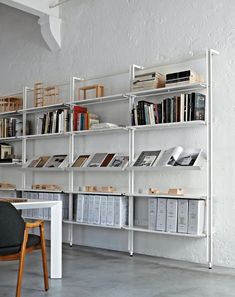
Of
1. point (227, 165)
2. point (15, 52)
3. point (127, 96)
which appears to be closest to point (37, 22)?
point (15, 52)

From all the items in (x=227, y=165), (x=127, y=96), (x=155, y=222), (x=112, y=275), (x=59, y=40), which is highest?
(x=59, y=40)

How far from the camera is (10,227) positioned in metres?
3.33

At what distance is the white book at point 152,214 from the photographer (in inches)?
193

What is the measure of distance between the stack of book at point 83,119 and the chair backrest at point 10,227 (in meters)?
2.38

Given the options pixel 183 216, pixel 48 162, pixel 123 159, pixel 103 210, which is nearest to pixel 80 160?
pixel 48 162

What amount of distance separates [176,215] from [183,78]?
56.0 inches

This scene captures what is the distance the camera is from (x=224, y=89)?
475 centimetres

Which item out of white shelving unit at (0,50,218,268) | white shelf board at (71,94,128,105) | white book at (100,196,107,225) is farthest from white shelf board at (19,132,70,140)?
white book at (100,196,107,225)

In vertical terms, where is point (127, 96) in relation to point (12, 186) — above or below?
above

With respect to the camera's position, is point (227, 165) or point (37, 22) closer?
point (227, 165)

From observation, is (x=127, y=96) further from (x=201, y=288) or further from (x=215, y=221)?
(x=201, y=288)

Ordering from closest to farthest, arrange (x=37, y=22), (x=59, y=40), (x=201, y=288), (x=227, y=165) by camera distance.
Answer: (x=201, y=288)
(x=227, y=165)
(x=59, y=40)
(x=37, y=22)

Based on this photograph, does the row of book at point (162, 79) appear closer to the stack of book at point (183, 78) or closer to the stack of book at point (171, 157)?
the stack of book at point (183, 78)

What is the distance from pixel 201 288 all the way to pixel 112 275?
0.87 metres
